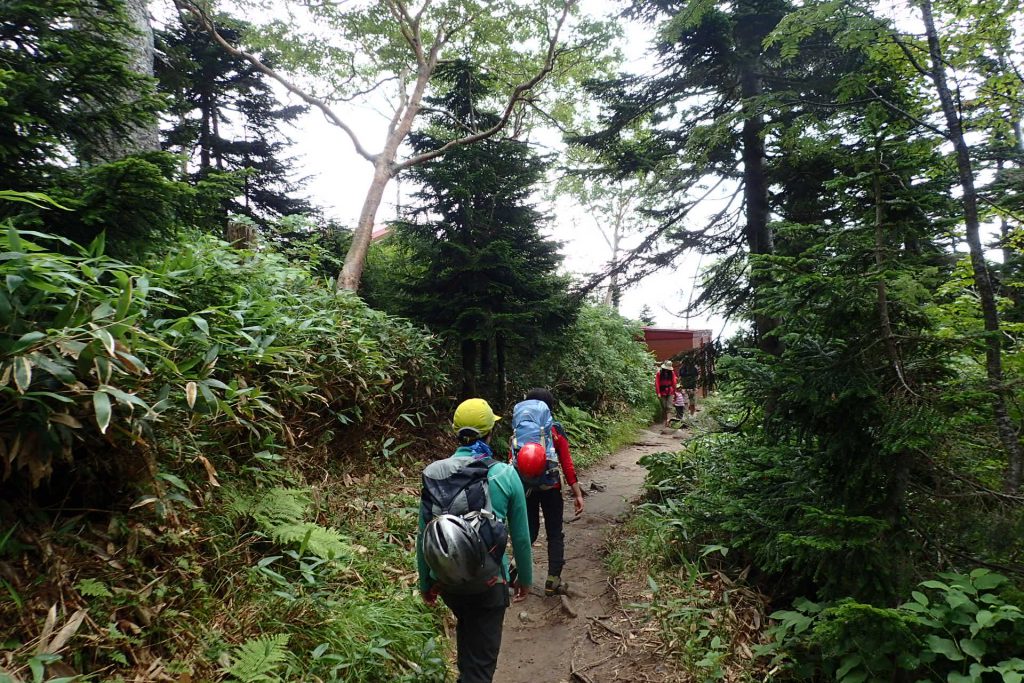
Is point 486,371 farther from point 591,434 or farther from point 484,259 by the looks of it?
point 591,434

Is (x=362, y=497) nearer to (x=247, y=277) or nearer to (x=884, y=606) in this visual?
(x=247, y=277)

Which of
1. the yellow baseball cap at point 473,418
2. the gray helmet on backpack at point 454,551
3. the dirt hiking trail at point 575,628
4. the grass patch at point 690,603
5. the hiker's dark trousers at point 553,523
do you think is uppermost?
the yellow baseball cap at point 473,418

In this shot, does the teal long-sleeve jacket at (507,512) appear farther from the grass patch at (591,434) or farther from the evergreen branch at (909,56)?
the grass patch at (591,434)

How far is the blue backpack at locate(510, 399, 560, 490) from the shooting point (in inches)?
183

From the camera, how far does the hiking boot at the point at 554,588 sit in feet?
15.9

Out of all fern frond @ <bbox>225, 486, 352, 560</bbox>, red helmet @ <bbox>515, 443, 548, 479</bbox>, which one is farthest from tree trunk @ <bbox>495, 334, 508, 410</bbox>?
fern frond @ <bbox>225, 486, 352, 560</bbox>

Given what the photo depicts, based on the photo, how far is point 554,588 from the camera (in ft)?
15.9

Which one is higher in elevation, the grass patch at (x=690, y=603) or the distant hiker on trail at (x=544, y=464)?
the distant hiker on trail at (x=544, y=464)

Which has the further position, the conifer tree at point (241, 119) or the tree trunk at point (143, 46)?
the conifer tree at point (241, 119)

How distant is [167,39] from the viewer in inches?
436

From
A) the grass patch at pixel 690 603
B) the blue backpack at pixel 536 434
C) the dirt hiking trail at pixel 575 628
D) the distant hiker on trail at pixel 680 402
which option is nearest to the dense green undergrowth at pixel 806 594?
the grass patch at pixel 690 603

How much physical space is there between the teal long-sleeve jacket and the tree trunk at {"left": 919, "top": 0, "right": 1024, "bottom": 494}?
2.82m

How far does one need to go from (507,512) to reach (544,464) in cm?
158

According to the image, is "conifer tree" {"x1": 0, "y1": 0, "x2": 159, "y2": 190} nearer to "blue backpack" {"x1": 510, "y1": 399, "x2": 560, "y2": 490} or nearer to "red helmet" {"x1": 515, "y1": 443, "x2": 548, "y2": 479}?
"blue backpack" {"x1": 510, "y1": 399, "x2": 560, "y2": 490}
